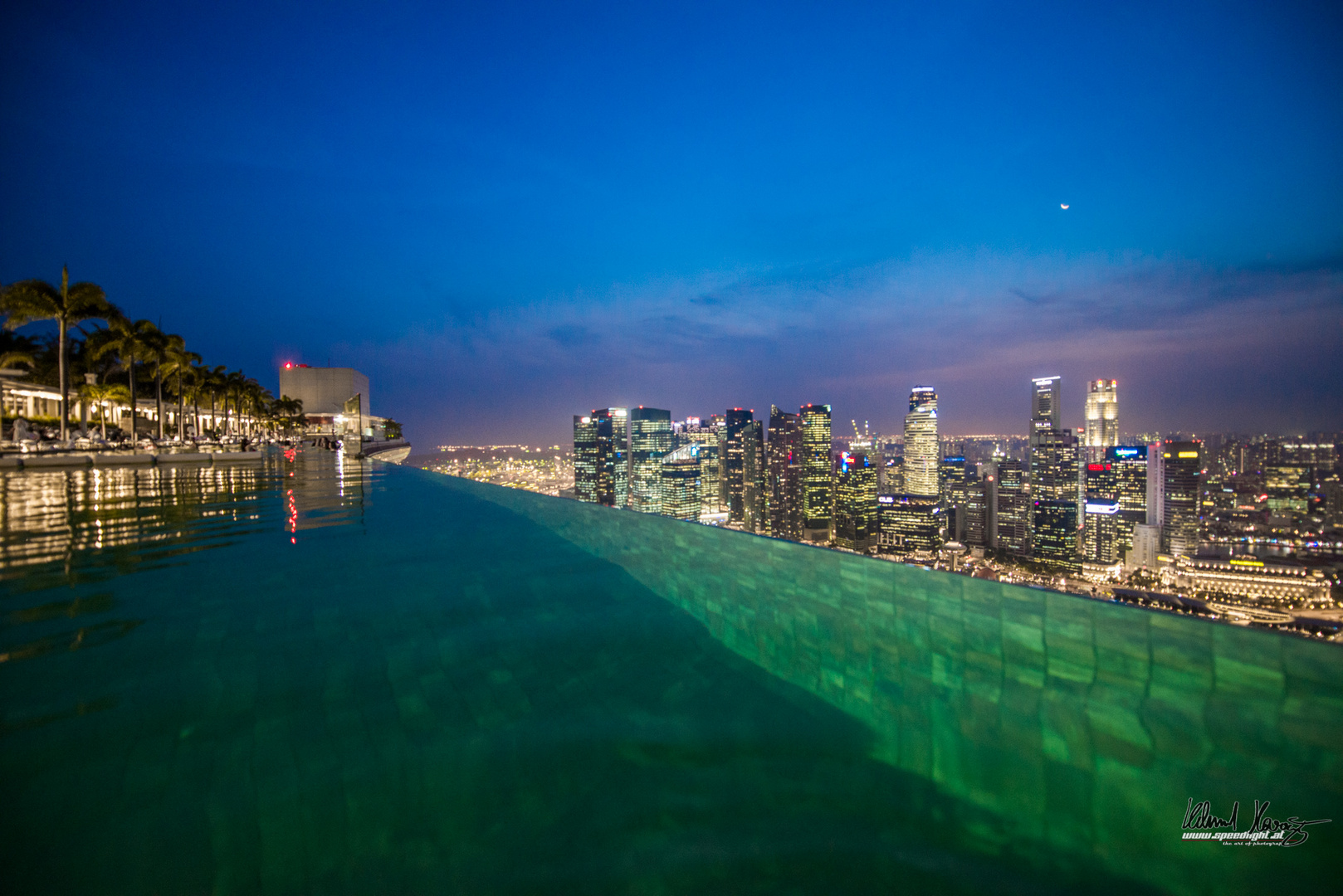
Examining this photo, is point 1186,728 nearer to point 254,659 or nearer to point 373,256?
point 254,659

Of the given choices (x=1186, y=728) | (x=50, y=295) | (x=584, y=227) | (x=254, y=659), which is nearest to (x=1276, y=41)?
(x=1186, y=728)

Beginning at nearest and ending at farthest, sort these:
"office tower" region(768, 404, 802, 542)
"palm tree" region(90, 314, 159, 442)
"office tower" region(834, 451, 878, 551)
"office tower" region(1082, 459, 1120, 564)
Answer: "office tower" region(1082, 459, 1120, 564), "palm tree" region(90, 314, 159, 442), "office tower" region(834, 451, 878, 551), "office tower" region(768, 404, 802, 542)

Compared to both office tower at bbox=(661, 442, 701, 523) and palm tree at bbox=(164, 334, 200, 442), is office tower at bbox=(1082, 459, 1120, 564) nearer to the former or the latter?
office tower at bbox=(661, 442, 701, 523)

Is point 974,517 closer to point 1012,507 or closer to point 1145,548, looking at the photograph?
point 1012,507

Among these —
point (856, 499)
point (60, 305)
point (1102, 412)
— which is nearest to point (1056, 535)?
point (856, 499)

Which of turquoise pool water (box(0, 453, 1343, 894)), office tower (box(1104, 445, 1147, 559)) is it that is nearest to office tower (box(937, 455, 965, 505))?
office tower (box(1104, 445, 1147, 559))
